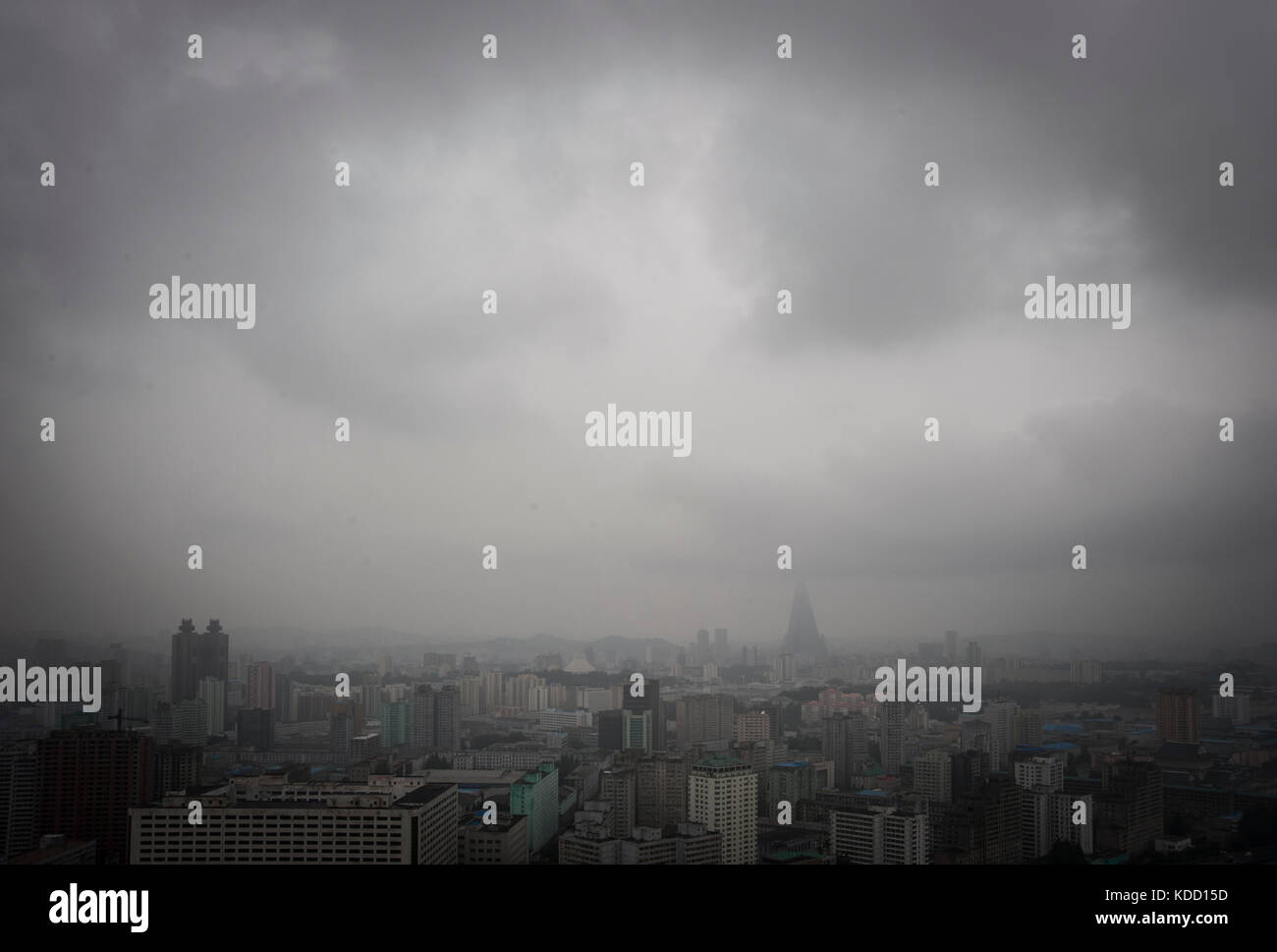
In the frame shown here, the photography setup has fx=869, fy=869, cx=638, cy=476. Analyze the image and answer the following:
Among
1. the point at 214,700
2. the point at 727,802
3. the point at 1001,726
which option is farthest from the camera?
the point at 1001,726

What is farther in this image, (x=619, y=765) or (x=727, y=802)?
(x=619, y=765)

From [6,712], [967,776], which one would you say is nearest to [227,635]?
[6,712]

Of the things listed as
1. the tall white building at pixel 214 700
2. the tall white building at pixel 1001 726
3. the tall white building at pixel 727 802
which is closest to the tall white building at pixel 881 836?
the tall white building at pixel 727 802

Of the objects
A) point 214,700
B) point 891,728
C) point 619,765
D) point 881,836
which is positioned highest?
point 214,700

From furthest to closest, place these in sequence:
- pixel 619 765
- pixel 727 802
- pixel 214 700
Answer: pixel 214 700 → pixel 619 765 → pixel 727 802

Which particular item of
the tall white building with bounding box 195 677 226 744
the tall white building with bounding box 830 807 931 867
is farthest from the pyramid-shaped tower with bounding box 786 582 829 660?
the tall white building with bounding box 195 677 226 744

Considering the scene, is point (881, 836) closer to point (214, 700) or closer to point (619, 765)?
point (619, 765)

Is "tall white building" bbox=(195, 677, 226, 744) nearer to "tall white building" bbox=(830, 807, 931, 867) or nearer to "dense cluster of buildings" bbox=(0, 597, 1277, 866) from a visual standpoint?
"dense cluster of buildings" bbox=(0, 597, 1277, 866)

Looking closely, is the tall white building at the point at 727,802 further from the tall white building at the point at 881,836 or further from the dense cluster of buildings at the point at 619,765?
the tall white building at the point at 881,836

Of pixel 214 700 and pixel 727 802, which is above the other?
pixel 214 700

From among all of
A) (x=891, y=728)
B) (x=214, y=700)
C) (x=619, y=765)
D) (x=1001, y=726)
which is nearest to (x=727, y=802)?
(x=619, y=765)

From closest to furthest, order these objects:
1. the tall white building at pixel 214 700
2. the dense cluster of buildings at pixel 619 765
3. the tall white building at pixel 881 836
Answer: the dense cluster of buildings at pixel 619 765
the tall white building at pixel 881 836
the tall white building at pixel 214 700

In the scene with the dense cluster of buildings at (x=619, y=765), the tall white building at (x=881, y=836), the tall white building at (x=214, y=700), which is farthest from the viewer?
the tall white building at (x=214, y=700)
